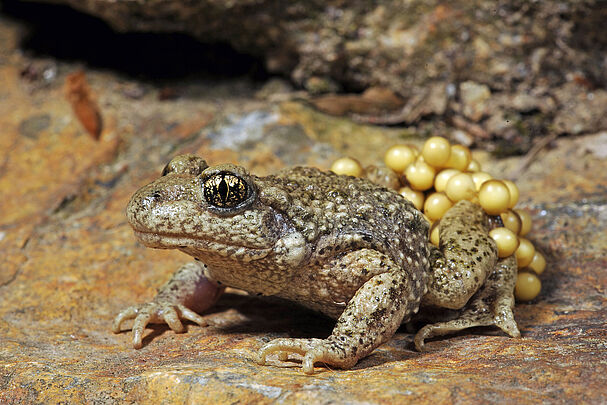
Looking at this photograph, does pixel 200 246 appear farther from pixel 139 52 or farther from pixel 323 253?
pixel 139 52

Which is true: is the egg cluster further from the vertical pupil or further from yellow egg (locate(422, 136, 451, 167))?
the vertical pupil

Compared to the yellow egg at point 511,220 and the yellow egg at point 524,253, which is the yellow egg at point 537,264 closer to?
the yellow egg at point 524,253

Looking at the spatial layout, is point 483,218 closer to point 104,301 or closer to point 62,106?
point 104,301

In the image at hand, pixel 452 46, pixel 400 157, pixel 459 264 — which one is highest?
pixel 452 46

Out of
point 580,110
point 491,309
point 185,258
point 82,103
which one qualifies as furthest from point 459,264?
point 82,103

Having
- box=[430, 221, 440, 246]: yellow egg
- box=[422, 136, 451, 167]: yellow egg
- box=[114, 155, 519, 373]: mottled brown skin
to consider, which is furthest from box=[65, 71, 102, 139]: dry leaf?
box=[430, 221, 440, 246]: yellow egg

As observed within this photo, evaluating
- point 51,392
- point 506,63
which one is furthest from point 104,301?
point 506,63
